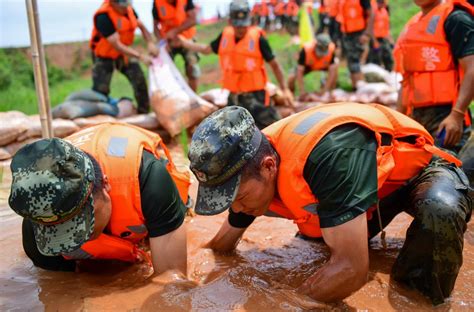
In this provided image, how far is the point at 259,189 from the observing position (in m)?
1.92

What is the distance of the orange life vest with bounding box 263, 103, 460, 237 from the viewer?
189 centimetres

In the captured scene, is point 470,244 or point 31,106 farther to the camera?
point 31,106

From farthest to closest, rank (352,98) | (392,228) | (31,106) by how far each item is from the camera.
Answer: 1. (352,98)
2. (31,106)
3. (392,228)

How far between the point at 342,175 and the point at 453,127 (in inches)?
61.8

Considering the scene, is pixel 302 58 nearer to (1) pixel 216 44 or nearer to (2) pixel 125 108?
(1) pixel 216 44

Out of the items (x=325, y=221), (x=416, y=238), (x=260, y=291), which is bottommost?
(x=260, y=291)

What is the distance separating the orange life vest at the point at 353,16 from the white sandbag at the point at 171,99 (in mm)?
3206

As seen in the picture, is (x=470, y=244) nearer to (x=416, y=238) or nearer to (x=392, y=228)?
(x=392, y=228)

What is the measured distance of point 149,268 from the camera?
8.11ft

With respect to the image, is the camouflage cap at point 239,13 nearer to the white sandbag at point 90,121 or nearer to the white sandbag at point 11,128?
the white sandbag at point 90,121

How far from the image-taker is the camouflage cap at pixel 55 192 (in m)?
1.74

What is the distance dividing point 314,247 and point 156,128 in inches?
145

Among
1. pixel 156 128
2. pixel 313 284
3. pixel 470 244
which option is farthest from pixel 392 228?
pixel 156 128

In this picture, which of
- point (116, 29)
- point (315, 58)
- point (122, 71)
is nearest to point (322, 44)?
point (315, 58)
